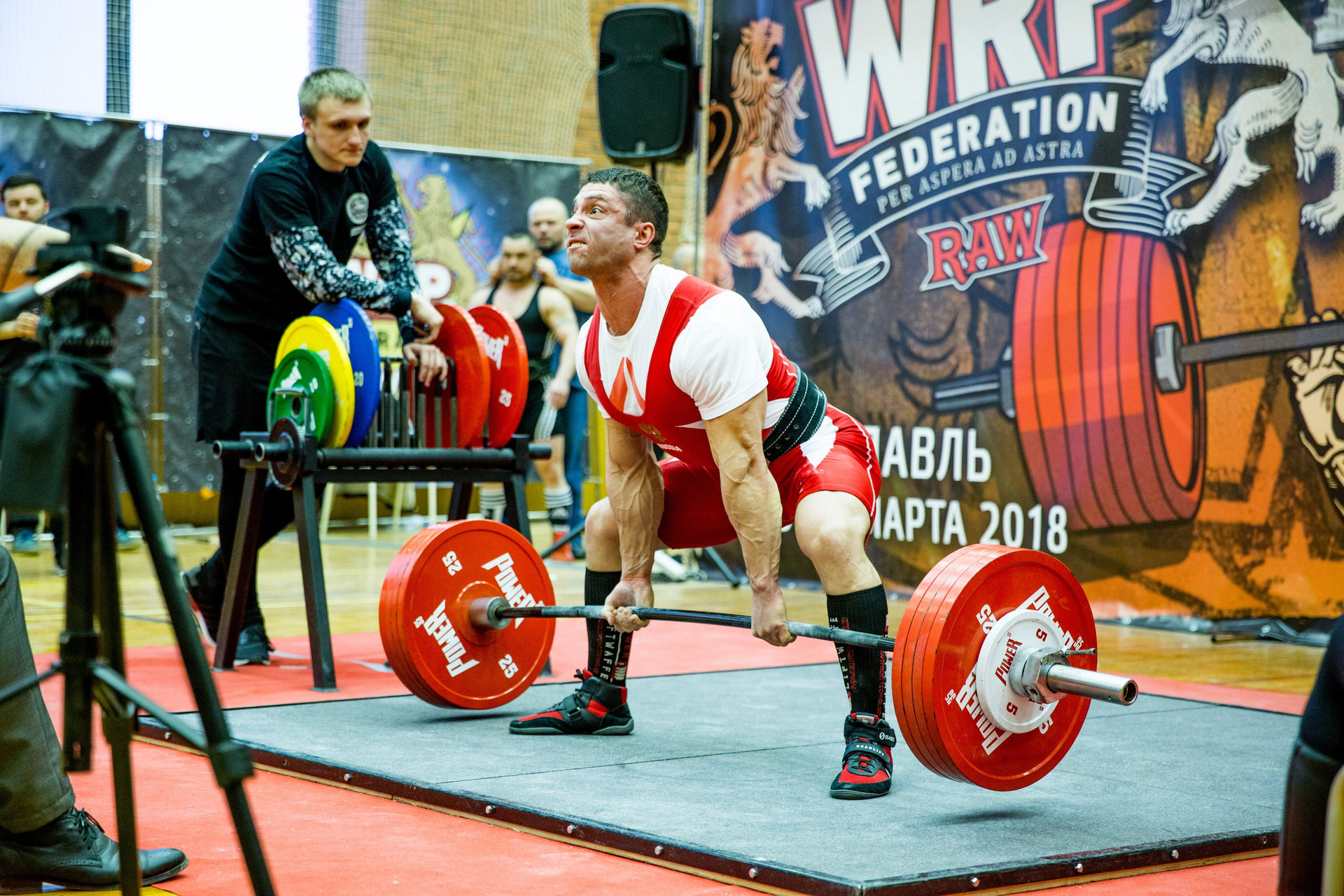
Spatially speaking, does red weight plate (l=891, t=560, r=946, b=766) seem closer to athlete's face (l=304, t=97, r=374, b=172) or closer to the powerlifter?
the powerlifter

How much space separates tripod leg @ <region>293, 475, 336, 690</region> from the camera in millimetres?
3459

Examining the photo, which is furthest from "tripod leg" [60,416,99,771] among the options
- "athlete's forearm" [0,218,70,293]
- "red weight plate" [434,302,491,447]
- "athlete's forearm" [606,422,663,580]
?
"red weight plate" [434,302,491,447]

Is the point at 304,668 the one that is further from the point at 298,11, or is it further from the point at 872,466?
the point at 298,11

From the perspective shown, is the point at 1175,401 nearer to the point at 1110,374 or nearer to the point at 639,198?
the point at 1110,374

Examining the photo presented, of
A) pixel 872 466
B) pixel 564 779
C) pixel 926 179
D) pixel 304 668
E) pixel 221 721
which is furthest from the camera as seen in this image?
pixel 926 179

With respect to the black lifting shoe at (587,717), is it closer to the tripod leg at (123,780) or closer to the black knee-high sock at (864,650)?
the black knee-high sock at (864,650)

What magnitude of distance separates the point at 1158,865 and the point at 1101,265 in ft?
10.3

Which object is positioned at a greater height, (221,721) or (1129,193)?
(1129,193)

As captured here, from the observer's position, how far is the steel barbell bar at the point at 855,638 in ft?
7.07

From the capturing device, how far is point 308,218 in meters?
3.53

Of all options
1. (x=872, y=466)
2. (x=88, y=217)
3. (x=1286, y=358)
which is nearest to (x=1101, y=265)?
(x=1286, y=358)

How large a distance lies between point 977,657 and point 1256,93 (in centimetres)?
293

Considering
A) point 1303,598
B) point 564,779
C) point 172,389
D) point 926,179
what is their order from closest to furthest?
point 564,779
point 1303,598
point 926,179
point 172,389

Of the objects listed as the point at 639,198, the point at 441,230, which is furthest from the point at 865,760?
the point at 441,230
